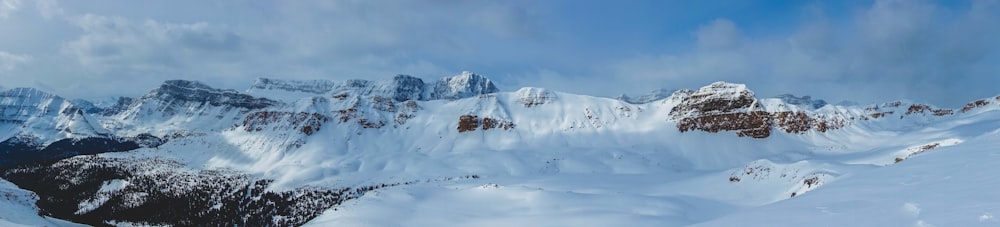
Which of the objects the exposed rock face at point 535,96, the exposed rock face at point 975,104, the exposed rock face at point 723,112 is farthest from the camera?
the exposed rock face at point 535,96

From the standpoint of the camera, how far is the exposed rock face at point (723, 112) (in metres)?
142

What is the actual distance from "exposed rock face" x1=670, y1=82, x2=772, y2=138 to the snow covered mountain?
374 mm

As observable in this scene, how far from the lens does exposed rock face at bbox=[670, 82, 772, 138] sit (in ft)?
468

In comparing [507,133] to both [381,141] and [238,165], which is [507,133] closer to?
[381,141]

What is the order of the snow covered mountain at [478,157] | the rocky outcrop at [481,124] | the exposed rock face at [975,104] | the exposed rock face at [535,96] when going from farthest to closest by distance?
1. the exposed rock face at [535,96]
2. the exposed rock face at [975,104]
3. the rocky outcrop at [481,124]
4. the snow covered mountain at [478,157]

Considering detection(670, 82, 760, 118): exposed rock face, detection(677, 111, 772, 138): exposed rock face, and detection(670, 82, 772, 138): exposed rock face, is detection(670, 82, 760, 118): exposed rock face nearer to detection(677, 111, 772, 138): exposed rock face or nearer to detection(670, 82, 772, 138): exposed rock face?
detection(670, 82, 772, 138): exposed rock face

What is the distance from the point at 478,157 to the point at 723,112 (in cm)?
6804

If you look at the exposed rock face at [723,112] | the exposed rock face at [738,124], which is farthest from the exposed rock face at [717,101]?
the exposed rock face at [738,124]

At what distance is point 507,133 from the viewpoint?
163875 millimetres

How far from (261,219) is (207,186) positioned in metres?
42.8

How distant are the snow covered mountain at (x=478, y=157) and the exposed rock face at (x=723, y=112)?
1.23 feet

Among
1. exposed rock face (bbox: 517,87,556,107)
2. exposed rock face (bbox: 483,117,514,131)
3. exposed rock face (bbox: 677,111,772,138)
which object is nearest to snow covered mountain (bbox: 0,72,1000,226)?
exposed rock face (bbox: 677,111,772,138)

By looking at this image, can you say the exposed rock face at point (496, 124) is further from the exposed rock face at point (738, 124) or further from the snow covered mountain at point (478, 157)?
the exposed rock face at point (738, 124)

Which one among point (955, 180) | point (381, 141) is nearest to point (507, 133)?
point (381, 141)
